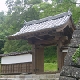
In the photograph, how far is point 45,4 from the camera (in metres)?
17.4

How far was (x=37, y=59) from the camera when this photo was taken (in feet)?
32.4

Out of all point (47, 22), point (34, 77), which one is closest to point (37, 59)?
point (34, 77)

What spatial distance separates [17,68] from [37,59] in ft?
4.65

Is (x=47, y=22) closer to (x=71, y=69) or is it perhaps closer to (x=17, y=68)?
(x=17, y=68)

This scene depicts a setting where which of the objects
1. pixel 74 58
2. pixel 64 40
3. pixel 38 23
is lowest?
pixel 74 58

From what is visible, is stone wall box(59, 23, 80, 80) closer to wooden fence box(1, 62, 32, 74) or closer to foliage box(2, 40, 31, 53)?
wooden fence box(1, 62, 32, 74)

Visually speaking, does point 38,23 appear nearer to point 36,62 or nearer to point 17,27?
point 36,62

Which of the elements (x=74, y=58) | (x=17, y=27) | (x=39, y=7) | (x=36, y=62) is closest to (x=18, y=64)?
(x=36, y=62)

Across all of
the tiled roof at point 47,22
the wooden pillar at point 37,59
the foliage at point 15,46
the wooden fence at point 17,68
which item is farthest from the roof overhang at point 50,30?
the foliage at point 15,46

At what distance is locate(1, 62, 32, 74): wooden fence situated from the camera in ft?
33.1

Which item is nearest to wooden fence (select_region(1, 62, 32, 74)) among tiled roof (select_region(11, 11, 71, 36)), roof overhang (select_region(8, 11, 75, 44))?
roof overhang (select_region(8, 11, 75, 44))

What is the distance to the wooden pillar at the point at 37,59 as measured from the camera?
9758 millimetres

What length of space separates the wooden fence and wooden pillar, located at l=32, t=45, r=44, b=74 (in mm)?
381

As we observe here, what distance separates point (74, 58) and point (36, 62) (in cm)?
617
